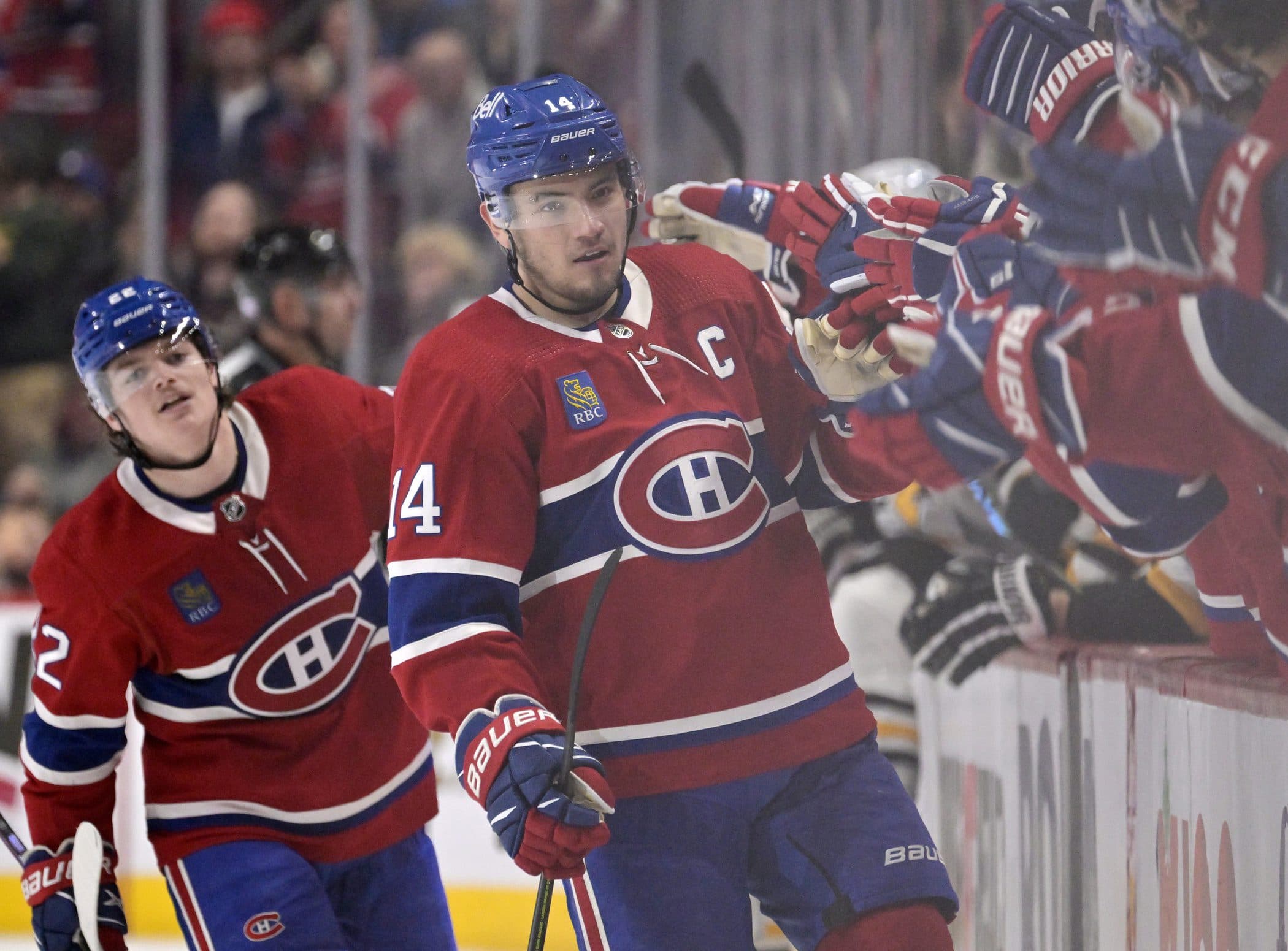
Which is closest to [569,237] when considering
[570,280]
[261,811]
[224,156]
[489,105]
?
[570,280]

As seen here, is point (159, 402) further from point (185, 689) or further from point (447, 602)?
point (447, 602)

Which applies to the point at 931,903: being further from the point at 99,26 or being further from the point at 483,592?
the point at 99,26

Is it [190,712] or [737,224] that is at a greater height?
[737,224]

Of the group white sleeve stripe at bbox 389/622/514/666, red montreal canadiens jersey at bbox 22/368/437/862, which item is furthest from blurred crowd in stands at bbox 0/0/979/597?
white sleeve stripe at bbox 389/622/514/666

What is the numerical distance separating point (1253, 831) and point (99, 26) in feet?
16.5

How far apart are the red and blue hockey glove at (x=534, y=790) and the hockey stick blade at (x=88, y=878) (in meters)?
0.72

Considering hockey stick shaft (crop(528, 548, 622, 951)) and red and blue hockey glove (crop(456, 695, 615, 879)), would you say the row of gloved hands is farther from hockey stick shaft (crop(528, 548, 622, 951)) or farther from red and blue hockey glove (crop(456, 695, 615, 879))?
red and blue hockey glove (crop(456, 695, 615, 879))

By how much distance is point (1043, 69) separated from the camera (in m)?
1.57

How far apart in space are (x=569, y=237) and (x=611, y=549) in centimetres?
32

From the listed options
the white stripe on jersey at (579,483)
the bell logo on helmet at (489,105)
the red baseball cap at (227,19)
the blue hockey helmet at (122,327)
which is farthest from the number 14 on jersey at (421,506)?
the red baseball cap at (227,19)

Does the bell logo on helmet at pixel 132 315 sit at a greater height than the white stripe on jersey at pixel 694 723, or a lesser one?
greater

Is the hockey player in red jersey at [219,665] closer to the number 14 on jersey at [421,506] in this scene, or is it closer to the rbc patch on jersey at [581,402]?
the number 14 on jersey at [421,506]

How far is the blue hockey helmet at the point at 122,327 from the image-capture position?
6.66 feet

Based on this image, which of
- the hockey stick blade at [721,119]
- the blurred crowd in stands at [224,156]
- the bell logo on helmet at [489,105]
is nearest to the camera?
the bell logo on helmet at [489,105]
